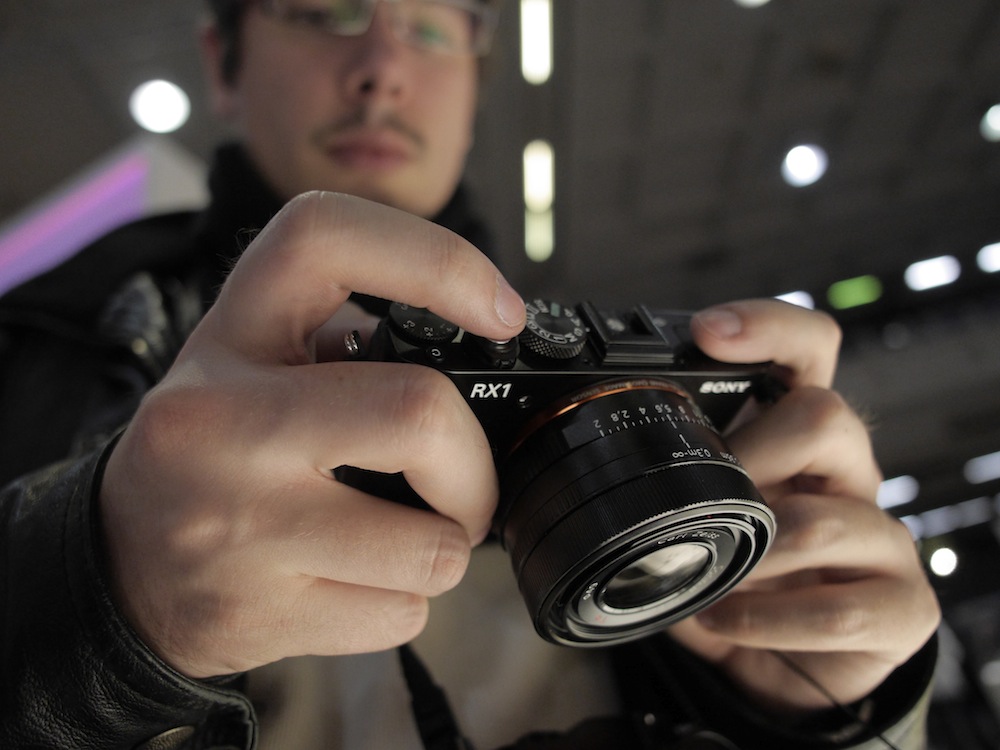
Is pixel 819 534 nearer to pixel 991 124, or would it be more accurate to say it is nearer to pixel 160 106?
pixel 160 106

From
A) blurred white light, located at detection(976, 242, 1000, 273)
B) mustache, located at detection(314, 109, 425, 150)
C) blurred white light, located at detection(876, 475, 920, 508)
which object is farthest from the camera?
blurred white light, located at detection(876, 475, 920, 508)

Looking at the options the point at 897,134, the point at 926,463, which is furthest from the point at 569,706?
the point at 926,463

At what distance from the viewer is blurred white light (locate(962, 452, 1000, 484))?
2676mm

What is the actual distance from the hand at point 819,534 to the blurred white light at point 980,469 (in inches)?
111

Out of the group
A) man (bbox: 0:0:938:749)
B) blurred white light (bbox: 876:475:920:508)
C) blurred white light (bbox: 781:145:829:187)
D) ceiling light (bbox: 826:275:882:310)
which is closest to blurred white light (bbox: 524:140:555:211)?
blurred white light (bbox: 781:145:829:187)

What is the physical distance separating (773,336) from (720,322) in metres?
0.05

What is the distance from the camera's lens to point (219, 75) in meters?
0.94

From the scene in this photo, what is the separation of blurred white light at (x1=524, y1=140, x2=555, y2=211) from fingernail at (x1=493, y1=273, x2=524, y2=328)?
1.67 meters

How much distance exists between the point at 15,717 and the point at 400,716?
23 cm

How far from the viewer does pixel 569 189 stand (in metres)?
1.97

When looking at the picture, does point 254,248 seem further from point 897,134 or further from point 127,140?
point 897,134

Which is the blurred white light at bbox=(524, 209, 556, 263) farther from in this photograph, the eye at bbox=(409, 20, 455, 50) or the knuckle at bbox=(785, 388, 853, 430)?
the knuckle at bbox=(785, 388, 853, 430)

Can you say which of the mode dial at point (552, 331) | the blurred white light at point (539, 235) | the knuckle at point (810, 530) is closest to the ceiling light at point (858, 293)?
the blurred white light at point (539, 235)

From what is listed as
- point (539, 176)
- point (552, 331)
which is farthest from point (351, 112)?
point (539, 176)
